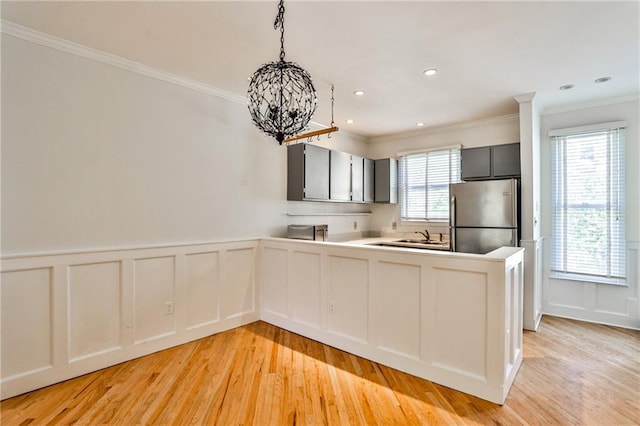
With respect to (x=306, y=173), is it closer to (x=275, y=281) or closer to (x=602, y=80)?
(x=275, y=281)

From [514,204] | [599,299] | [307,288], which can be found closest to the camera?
[307,288]

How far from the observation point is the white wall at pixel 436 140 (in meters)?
4.64

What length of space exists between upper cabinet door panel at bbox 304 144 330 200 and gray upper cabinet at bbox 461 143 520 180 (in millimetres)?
2010

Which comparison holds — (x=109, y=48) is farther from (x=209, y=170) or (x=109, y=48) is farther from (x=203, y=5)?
(x=209, y=170)

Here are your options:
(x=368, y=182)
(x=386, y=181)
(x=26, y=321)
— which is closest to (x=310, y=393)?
(x=26, y=321)

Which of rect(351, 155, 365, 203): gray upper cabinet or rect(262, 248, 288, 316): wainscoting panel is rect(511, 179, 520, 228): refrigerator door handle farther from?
rect(262, 248, 288, 316): wainscoting panel

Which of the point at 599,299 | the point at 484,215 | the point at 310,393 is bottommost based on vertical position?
the point at 310,393

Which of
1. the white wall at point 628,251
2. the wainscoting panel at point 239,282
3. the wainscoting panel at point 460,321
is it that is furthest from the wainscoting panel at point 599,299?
the wainscoting panel at point 239,282

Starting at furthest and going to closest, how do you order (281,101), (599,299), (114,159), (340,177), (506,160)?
(340,177)
(506,160)
(599,299)
(114,159)
(281,101)

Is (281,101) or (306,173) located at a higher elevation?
(281,101)

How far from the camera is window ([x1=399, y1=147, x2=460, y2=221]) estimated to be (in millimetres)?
5102

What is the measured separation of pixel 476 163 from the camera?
454 cm

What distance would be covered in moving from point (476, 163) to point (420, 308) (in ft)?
9.21

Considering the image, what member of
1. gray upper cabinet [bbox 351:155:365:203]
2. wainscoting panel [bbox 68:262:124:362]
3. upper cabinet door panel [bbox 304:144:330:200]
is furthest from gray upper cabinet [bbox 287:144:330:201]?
wainscoting panel [bbox 68:262:124:362]
